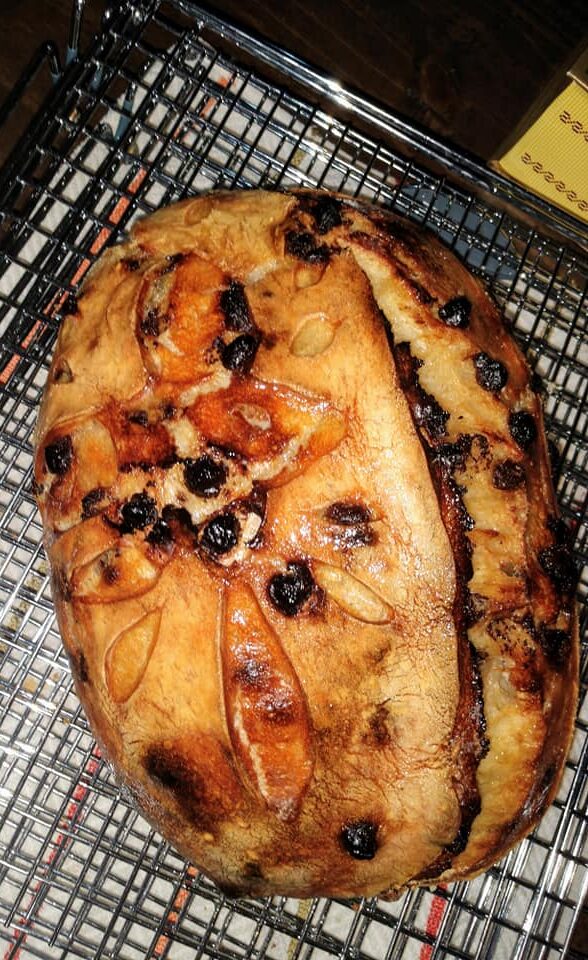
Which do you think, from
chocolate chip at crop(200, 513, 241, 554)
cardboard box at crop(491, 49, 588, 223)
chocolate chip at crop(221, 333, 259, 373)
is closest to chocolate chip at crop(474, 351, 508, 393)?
chocolate chip at crop(221, 333, 259, 373)

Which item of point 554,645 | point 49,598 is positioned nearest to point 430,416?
point 554,645

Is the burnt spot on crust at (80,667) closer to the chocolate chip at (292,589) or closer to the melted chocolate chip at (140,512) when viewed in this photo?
the melted chocolate chip at (140,512)

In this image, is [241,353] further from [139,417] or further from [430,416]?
[430,416]

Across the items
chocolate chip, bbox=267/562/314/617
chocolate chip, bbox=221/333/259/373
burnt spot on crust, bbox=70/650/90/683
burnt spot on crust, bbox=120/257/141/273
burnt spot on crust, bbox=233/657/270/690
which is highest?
burnt spot on crust, bbox=120/257/141/273

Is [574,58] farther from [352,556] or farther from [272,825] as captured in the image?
[272,825]

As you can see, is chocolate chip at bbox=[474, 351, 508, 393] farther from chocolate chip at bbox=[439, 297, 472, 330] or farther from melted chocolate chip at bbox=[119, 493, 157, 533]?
melted chocolate chip at bbox=[119, 493, 157, 533]

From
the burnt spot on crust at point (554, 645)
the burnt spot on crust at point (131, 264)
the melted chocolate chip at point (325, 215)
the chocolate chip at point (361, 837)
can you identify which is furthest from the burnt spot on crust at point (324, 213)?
the chocolate chip at point (361, 837)
